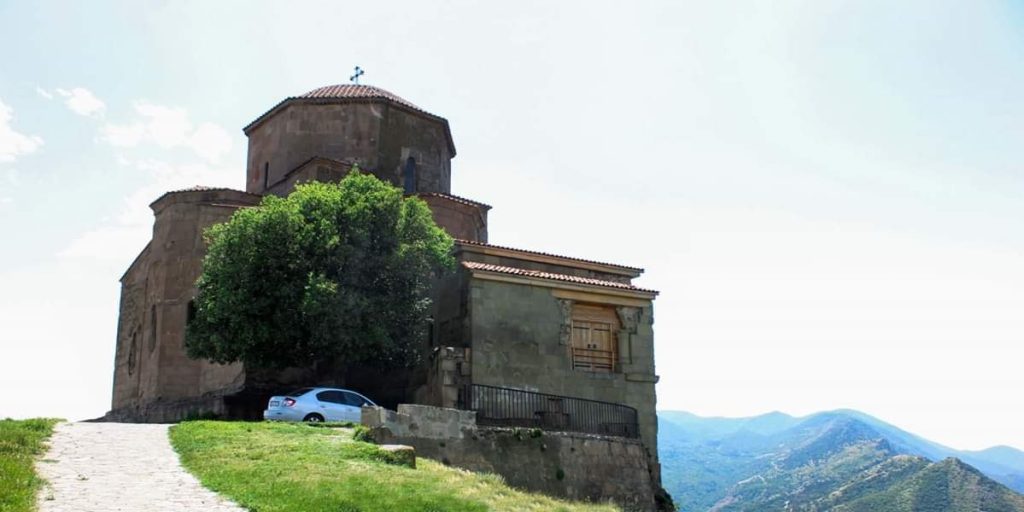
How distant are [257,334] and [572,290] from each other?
338 inches

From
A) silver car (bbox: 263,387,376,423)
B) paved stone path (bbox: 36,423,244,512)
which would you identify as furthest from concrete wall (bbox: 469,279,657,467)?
paved stone path (bbox: 36,423,244,512)

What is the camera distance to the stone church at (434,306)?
26375mm

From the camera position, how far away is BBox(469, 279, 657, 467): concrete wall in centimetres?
2602

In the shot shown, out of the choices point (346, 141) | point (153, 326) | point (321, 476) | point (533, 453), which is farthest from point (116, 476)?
point (346, 141)

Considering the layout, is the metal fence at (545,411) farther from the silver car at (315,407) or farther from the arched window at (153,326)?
the arched window at (153,326)

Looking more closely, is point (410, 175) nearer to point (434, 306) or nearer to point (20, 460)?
point (434, 306)

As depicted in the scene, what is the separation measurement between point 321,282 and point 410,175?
1145cm

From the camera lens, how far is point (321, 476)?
15.3 metres

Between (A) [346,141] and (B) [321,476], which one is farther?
(A) [346,141]

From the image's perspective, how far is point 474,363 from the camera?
25.6 meters

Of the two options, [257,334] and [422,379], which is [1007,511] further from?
[257,334]

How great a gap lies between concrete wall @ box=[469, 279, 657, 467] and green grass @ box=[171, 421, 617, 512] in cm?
644

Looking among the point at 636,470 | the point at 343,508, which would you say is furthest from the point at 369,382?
the point at 343,508

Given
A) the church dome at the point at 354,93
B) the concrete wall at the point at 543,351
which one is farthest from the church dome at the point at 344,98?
the concrete wall at the point at 543,351
